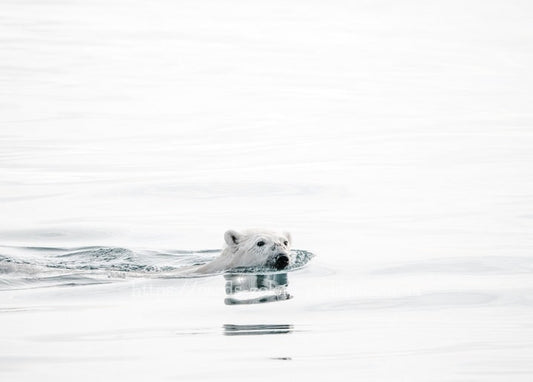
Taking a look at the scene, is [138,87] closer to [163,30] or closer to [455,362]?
[163,30]

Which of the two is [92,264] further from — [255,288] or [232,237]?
[255,288]

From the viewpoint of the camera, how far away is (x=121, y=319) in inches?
478

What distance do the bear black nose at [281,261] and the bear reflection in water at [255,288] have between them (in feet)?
0.57

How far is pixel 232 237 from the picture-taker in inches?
612

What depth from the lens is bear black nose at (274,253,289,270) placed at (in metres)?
15.1

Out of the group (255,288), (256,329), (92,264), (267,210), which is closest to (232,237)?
(255,288)

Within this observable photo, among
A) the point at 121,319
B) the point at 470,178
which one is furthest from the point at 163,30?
the point at 121,319

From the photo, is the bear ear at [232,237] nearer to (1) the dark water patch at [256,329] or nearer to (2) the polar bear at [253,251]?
(2) the polar bear at [253,251]

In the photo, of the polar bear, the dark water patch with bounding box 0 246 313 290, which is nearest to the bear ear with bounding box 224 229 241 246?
the polar bear

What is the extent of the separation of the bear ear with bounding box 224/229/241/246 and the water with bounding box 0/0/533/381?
0.72m

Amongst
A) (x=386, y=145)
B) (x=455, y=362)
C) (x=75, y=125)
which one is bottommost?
(x=455, y=362)

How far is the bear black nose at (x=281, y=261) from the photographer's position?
15109 mm

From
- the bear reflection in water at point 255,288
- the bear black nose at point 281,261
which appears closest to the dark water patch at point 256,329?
the bear reflection in water at point 255,288

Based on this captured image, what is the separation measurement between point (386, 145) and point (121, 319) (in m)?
14.0
